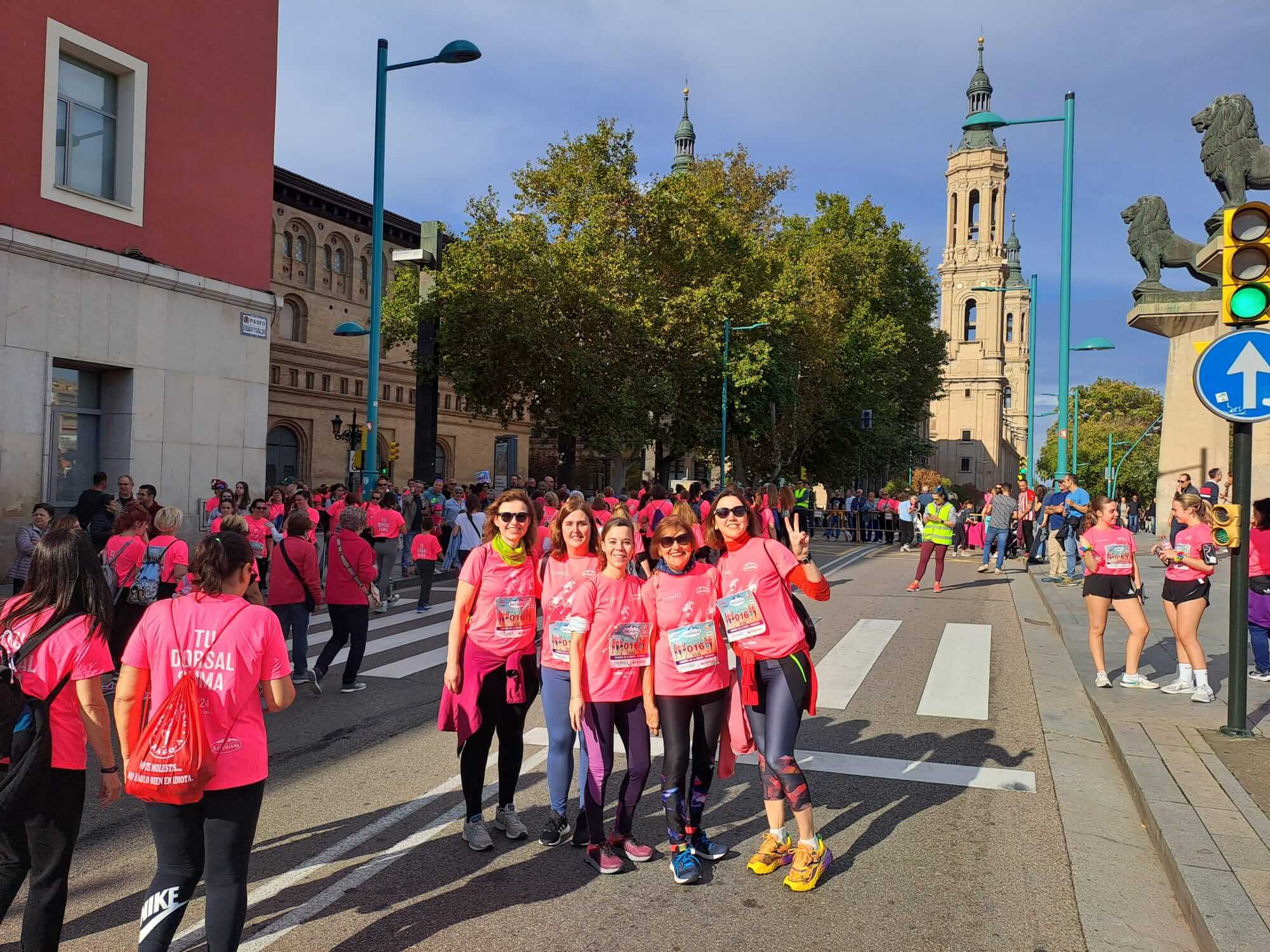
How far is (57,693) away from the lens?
343 cm

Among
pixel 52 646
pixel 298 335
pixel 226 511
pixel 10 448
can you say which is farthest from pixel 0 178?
pixel 298 335

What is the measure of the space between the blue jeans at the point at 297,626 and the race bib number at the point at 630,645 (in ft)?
15.5

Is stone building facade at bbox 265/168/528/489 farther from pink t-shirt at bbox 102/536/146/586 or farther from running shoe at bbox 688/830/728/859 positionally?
running shoe at bbox 688/830/728/859

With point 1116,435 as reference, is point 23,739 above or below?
below

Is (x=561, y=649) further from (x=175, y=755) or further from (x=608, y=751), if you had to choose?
(x=175, y=755)

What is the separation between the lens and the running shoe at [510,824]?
503cm

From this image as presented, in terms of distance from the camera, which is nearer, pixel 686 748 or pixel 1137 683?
pixel 686 748

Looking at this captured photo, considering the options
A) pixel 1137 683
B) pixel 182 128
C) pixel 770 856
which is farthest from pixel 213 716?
pixel 182 128

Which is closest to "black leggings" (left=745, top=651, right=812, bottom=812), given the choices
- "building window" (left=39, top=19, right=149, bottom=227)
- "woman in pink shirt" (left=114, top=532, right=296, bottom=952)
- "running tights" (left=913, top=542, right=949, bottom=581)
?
"woman in pink shirt" (left=114, top=532, right=296, bottom=952)

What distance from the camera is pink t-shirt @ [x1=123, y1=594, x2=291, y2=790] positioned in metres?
3.24

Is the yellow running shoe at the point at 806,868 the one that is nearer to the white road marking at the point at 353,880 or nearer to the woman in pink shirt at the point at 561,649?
the woman in pink shirt at the point at 561,649

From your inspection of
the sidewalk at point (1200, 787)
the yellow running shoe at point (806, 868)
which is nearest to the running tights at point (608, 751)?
the yellow running shoe at point (806, 868)

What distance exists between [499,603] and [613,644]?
665mm

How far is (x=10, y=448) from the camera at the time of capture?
14.7 m
